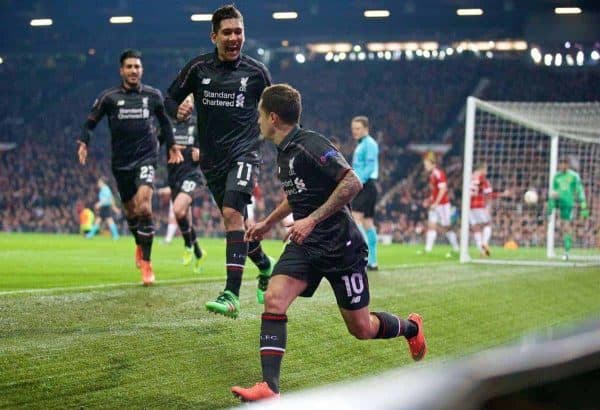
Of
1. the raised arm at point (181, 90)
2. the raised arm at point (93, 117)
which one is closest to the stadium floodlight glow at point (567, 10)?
the raised arm at point (93, 117)

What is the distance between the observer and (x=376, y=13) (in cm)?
3959

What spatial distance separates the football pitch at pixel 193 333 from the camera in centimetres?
573

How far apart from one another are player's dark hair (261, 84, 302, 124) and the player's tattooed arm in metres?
0.47

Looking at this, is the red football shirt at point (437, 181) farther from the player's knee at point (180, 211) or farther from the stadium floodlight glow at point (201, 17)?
the stadium floodlight glow at point (201, 17)

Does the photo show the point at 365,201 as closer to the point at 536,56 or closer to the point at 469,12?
the point at 469,12

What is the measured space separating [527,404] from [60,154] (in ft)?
146

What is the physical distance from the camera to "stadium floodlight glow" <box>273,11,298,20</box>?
39875 mm

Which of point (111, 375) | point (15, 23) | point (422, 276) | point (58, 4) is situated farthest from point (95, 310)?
point (15, 23)

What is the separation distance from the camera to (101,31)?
42.3 m

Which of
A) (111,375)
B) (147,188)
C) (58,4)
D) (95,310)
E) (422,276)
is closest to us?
(111,375)

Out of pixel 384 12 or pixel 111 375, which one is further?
pixel 384 12

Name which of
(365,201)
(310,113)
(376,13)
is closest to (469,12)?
(376,13)

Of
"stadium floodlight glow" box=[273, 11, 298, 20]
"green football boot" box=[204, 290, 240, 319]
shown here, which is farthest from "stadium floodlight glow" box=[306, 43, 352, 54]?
"green football boot" box=[204, 290, 240, 319]

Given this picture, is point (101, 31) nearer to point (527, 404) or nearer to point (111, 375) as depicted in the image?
point (111, 375)
